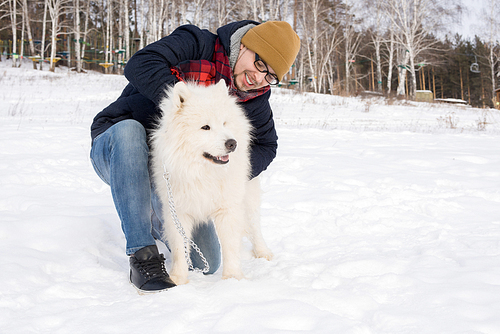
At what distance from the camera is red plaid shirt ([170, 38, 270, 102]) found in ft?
7.05

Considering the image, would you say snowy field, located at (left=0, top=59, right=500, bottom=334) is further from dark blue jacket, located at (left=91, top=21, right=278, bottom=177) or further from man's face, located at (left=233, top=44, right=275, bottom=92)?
man's face, located at (left=233, top=44, right=275, bottom=92)

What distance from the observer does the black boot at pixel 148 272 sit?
1637mm

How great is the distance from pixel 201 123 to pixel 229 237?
679mm

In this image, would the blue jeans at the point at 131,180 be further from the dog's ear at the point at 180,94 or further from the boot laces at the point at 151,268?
the dog's ear at the point at 180,94

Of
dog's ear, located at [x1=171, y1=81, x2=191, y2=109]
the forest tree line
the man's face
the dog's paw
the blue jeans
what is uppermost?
the forest tree line

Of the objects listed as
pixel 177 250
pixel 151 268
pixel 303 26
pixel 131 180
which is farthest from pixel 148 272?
pixel 303 26

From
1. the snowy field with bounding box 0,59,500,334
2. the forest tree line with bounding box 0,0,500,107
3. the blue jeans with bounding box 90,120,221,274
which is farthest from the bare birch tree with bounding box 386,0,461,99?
the blue jeans with bounding box 90,120,221,274

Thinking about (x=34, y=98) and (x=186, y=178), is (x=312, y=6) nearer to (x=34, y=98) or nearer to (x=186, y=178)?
(x=34, y=98)

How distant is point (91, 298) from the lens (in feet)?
5.06

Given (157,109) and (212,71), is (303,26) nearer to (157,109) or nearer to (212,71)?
(212,71)

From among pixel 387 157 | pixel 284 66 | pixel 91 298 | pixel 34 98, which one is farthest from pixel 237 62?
pixel 34 98

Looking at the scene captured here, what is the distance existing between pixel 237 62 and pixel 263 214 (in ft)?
4.50

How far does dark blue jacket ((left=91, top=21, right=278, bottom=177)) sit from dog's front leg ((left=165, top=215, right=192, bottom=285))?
591mm

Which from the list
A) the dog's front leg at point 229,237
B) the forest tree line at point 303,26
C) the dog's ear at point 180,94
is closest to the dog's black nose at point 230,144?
the dog's ear at point 180,94
